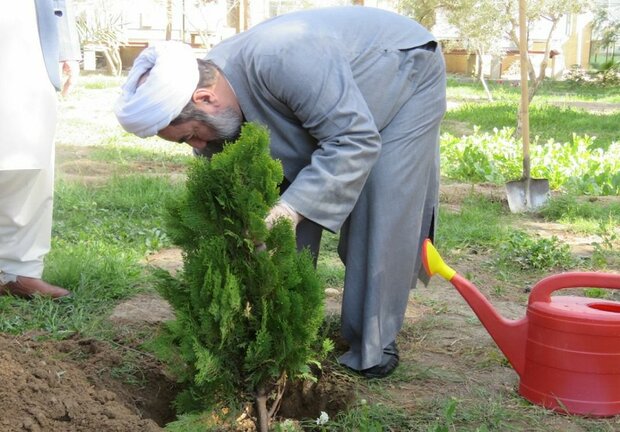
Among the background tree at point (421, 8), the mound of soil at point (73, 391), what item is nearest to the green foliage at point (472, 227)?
the mound of soil at point (73, 391)

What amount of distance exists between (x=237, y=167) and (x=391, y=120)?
87cm

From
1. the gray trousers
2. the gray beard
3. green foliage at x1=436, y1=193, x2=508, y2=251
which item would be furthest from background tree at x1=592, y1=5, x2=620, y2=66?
the gray beard

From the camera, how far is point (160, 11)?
29.5m

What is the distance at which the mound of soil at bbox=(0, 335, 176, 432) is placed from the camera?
2629 mm

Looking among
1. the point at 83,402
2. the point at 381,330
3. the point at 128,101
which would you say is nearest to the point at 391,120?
the point at 381,330

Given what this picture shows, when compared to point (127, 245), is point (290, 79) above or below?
above

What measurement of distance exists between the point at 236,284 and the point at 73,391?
2.41ft

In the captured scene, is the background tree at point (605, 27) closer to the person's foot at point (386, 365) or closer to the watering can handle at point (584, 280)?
the person's foot at point (386, 365)

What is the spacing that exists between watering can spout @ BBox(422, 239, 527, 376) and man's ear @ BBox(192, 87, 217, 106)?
927 mm

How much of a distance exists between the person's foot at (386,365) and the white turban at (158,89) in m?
1.27

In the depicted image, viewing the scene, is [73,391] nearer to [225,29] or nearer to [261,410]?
[261,410]

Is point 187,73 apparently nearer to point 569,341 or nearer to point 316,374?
point 316,374

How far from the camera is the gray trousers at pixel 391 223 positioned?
320 centimetres

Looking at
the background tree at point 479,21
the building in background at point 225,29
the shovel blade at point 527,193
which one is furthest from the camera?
the building in background at point 225,29
